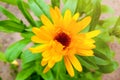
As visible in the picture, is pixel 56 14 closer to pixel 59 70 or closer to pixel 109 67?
pixel 59 70

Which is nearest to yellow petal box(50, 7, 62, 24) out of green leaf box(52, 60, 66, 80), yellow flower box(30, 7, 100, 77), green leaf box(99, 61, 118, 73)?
yellow flower box(30, 7, 100, 77)

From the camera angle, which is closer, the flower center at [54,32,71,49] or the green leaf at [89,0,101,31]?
the flower center at [54,32,71,49]

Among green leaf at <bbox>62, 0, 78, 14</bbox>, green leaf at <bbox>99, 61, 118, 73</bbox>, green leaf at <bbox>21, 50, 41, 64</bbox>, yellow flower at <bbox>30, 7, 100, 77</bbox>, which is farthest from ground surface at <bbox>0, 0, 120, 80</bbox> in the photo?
yellow flower at <bbox>30, 7, 100, 77</bbox>

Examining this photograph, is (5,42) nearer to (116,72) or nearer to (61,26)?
(116,72)

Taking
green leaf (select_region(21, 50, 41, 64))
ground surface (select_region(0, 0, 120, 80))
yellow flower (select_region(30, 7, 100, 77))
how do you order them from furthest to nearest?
ground surface (select_region(0, 0, 120, 80)) → green leaf (select_region(21, 50, 41, 64)) → yellow flower (select_region(30, 7, 100, 77))

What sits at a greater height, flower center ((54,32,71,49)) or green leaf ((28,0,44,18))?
green leaf ((28,0,44,18))

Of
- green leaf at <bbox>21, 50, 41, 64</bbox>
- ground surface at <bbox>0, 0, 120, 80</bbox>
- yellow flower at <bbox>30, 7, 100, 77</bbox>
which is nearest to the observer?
yellow flower at <bbox>30, 7, 100, 77</bbox>

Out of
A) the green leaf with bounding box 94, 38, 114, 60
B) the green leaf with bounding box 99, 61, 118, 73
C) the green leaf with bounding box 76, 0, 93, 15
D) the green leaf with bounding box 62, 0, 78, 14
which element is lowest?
the green leaf with bounding box 99, 61, 118, 73

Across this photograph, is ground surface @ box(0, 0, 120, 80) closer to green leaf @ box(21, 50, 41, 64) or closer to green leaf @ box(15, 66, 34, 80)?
green leaf @ box(15, 66, 34, 80)

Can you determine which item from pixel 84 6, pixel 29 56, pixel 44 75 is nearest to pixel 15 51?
pixel 29 56

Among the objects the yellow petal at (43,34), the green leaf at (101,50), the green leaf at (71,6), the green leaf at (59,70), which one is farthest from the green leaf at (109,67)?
the yellow petal at (43,34)
